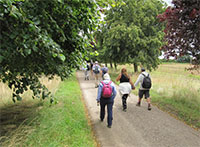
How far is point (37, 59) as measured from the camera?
3238 mm

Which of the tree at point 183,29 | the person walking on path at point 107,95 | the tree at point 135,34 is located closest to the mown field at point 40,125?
the person walking on path at point 107,95

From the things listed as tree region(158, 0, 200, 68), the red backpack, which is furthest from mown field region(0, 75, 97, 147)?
tree region(158, 0, 200, 68)

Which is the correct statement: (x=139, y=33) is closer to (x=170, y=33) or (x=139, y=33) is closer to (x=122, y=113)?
(x=170, y=33)

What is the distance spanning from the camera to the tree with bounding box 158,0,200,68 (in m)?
5.05

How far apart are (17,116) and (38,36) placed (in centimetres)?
402

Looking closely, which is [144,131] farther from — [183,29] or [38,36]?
[38,36]

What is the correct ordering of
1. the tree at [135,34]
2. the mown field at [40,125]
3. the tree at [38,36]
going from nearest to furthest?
the tree at [38,36], the mown field at [40,125], the tree at [135,34]

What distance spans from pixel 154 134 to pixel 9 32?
437 centimetres

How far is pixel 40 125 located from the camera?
14.8 feet

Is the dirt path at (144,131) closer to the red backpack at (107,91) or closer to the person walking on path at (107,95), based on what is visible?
the person walking on path at (107,95)

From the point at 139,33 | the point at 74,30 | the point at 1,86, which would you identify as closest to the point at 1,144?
the point at 74,30

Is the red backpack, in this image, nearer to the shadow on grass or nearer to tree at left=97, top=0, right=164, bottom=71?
the shadow on grass

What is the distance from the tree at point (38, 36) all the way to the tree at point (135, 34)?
43.7 ft

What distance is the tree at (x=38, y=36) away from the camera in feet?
7.25
